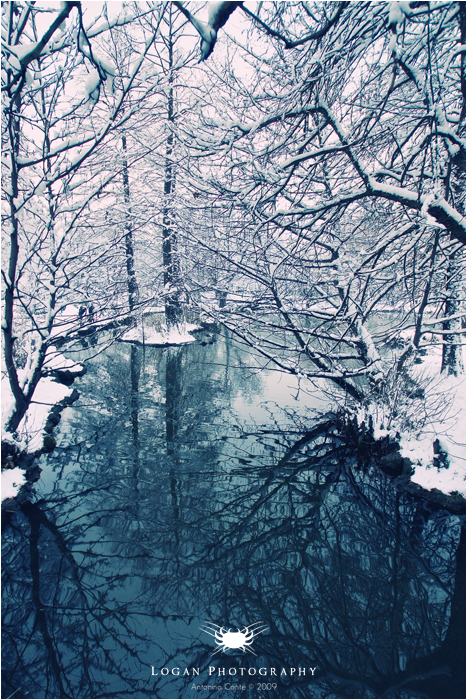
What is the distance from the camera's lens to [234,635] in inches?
133

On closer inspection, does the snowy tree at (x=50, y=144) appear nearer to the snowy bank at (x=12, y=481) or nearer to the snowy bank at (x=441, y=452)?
the snowy bank at (x=12, y=481)

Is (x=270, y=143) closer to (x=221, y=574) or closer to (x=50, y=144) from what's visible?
(x=50, y=144)

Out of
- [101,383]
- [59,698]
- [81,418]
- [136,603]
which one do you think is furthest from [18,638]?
[101,383]

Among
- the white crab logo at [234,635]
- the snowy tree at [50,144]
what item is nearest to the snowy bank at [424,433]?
the white crab logo at [234,635]

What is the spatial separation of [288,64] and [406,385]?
4.79 meters

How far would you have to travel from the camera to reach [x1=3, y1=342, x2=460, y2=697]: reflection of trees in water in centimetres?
315

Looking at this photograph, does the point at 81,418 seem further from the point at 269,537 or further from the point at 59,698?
the point at 59,698

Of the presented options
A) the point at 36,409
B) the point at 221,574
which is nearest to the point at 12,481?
the point at 36,409

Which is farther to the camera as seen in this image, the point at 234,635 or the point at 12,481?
the point at 12,481

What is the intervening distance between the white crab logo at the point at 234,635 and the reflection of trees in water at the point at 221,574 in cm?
8

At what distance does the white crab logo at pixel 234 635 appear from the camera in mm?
3300

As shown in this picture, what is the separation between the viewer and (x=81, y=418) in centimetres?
817

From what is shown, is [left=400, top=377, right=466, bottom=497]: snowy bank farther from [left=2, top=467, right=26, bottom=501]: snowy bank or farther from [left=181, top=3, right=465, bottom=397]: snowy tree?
[left=2, top=467, right=26, bottom=501]: snowy bank

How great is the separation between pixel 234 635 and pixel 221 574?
692 millimetres
